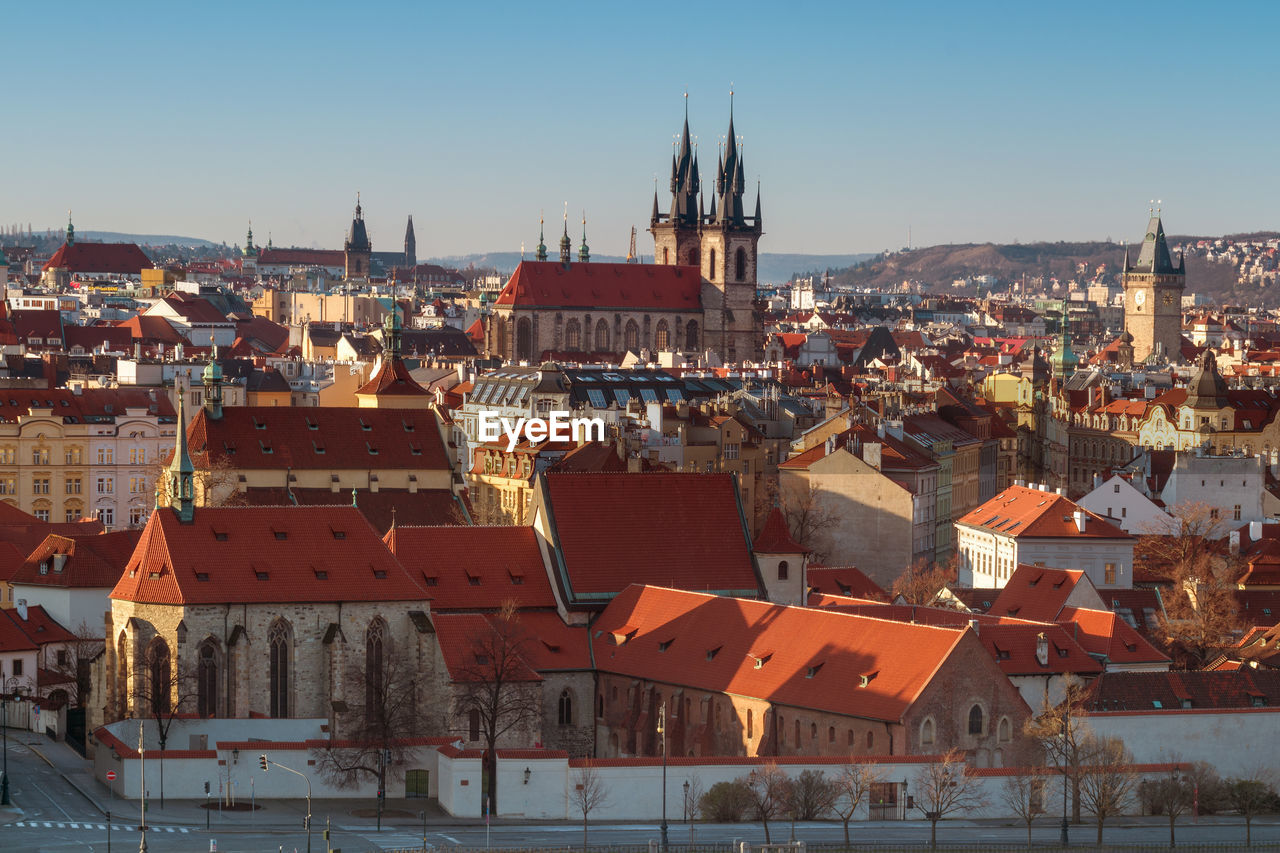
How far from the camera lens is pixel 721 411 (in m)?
153

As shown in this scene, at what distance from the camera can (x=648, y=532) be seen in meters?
92.3


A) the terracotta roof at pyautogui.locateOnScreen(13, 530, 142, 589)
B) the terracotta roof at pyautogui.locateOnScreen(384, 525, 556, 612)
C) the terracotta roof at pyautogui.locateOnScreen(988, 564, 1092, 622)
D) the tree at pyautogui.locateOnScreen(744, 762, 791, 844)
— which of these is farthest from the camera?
the terracotta roof at pyautogui.locateOnScreen(13, 530, 142, 589)

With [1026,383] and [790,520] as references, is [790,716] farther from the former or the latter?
[1026,383]

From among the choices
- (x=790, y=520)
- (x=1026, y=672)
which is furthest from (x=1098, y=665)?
(x=790, y=520)

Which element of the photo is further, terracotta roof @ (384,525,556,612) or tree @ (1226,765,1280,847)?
terracotta roof @ (384,525,556,612)

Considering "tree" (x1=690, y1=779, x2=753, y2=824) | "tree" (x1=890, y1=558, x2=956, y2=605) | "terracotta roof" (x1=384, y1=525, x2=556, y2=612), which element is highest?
"terracotta roof" (x1=384, y1=525, x2=556, y2=612)

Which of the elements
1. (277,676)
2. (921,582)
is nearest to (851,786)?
(277,676)

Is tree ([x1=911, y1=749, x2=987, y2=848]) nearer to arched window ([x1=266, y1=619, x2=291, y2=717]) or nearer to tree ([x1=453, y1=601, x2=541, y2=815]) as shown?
tree ([x1=453, y1=601, x2=541, y2=815])

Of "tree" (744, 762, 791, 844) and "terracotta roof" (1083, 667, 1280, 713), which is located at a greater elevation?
"terracotta roof" (1083, 667, 1280, 713)

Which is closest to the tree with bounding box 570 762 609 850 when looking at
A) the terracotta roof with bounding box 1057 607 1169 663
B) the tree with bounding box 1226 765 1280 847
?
the tree with bounding box 1226 765 1280 847

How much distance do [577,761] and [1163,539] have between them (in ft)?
175

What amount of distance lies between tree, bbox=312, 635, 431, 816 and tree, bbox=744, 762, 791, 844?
11.9 metres

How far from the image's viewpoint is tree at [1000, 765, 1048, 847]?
75.6m

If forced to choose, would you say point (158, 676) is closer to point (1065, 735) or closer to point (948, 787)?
point (948, 787)
